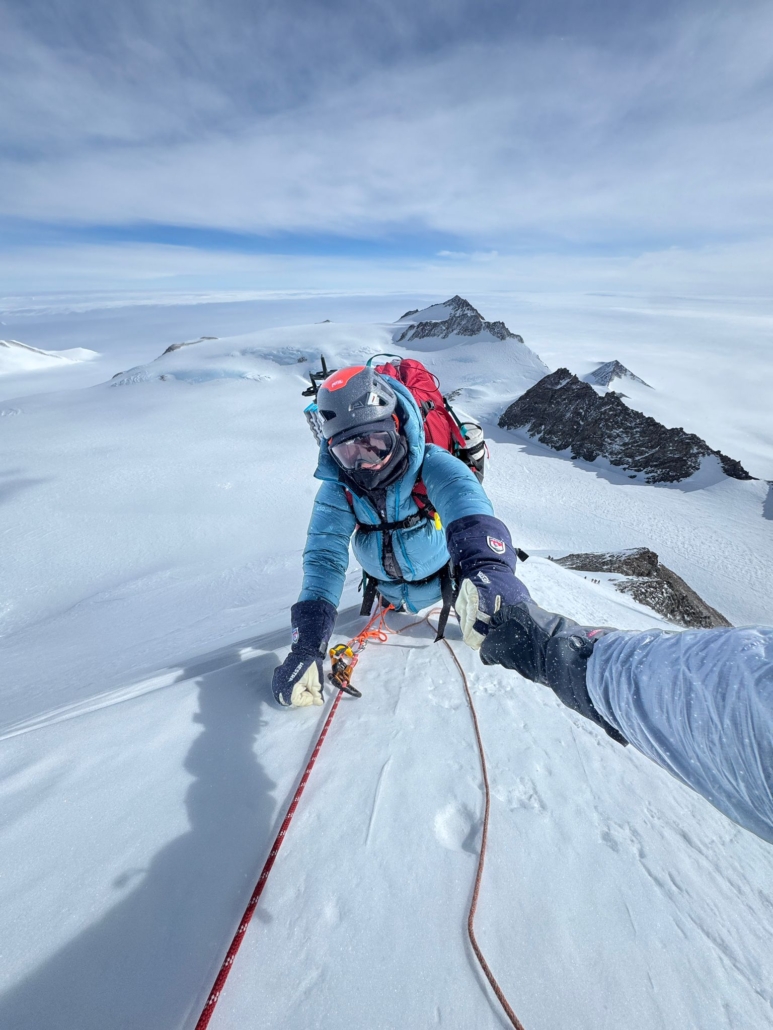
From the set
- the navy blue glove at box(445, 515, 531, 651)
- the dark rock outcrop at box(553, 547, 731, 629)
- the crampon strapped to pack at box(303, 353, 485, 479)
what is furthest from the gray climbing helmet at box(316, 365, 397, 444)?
the dark rock outcrop at box(553, 547, 731, 629)

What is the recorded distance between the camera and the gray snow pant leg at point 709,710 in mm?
1216

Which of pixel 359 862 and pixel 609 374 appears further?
pixel 609 374

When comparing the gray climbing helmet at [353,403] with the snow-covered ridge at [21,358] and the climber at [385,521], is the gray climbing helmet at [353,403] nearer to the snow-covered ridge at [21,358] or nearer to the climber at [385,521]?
the climber at [385,521]

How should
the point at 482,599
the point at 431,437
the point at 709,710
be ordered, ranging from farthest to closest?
the point at 431,437 → the point at 482,599 → the point at 709,710

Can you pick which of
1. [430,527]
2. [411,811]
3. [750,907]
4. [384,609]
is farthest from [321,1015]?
[384,609]

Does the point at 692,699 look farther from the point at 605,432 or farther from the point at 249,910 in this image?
the point at 605,432

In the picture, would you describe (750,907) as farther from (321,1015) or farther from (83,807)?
(83,807)

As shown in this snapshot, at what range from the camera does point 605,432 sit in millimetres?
40000

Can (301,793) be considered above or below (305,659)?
below

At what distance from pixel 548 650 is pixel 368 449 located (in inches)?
65.0

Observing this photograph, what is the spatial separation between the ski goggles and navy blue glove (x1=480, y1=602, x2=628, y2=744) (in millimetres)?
1280

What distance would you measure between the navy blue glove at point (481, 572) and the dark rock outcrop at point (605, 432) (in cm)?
3816

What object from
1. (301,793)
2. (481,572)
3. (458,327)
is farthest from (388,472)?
(458,327)

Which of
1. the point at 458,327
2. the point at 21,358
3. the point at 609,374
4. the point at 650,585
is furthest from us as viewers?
the point at 21,358
